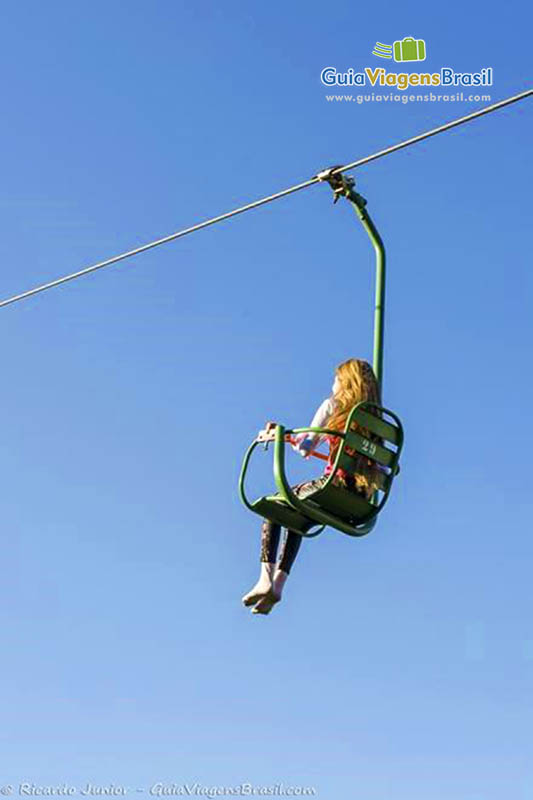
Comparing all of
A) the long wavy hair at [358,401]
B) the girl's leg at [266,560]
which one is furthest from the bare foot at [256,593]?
the long wavy hair at [358,401]

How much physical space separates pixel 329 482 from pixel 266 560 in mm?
988

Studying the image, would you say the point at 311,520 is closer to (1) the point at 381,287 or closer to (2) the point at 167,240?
(1) the point at 381,287

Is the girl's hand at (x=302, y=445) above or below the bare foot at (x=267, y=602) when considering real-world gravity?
above

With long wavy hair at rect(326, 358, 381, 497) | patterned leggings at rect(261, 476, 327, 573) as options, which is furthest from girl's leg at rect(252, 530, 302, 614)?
long wavy hair at rect(326, 358, 381, 497)

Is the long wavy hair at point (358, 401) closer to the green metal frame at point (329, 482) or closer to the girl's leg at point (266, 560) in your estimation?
the green metal frame at point (329, 482)

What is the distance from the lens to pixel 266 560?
12062mm

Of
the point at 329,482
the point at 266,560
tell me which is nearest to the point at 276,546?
the point at 266,560

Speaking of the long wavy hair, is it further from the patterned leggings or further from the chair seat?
the patterned leggings

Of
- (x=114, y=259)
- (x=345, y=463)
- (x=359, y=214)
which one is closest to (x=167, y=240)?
(x=114, y=259)

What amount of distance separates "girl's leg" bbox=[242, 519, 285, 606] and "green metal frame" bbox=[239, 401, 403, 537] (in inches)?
8.1

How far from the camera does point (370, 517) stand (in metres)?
11.6

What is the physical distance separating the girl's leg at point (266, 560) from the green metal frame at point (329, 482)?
8.1 inches

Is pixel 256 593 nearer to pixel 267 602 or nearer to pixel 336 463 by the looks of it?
pixel 267 602

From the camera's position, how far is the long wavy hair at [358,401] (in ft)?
37.7
